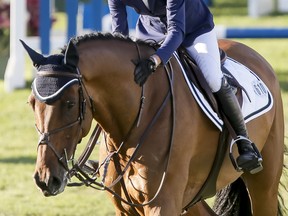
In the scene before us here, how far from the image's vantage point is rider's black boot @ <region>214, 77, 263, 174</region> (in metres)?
6.18

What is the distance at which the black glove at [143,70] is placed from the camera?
555cm

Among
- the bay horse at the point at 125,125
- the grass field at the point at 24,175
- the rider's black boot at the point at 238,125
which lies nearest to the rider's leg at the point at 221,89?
the rider's black boot at the point at 238,125

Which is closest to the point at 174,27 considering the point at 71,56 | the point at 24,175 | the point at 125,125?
the point at 125,125

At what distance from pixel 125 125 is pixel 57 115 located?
62 centimetres

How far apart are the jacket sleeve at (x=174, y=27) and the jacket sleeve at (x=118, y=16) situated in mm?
393

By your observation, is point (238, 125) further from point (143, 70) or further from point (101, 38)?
point (101, 38)

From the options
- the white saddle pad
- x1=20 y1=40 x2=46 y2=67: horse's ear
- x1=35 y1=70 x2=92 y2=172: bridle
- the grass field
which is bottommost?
the grass field

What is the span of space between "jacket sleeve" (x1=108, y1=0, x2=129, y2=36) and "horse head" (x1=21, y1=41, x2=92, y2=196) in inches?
37.0

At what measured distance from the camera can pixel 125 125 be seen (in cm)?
566

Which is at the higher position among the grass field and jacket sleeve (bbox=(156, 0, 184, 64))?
jacket sleeve (bbox=(156, 0, 184, 64))

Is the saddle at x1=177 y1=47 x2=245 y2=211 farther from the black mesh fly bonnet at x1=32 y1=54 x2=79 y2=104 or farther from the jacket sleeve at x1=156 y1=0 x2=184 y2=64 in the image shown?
the black mesh fly bonnet at x1=32 y1=54 x2=79 y2=104

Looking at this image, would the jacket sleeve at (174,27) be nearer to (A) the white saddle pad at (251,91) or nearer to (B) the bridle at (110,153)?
(B) the bridle at (110,153)

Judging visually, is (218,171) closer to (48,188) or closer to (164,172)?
(164,172)

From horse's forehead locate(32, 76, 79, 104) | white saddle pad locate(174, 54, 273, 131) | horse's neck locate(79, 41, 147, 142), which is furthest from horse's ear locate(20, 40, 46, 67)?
white saddle pad locate(174, 54, 273, 131)
